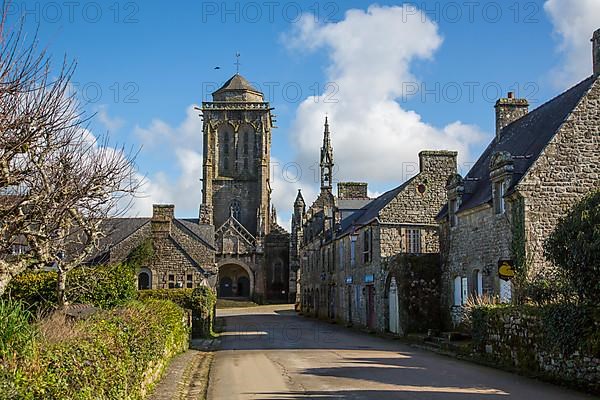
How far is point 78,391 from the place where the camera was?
7.04 meters

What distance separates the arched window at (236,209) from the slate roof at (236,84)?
14.1 meters

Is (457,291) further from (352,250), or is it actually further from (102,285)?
(102,285)

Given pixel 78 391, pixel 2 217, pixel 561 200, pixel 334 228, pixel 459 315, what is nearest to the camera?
pixel 78 391

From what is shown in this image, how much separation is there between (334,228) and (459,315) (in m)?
18.2

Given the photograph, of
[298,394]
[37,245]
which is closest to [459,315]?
[298,394]

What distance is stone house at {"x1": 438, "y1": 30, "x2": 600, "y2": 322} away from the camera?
22.3 meters

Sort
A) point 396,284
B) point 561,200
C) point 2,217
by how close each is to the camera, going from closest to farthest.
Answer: point 2,217, point 561,200, point 396,284

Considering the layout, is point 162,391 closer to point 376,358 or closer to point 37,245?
point 37,245

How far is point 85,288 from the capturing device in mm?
19000

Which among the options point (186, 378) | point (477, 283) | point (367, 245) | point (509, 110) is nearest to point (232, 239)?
point (367, 245)

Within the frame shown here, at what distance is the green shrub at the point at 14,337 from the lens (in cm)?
691

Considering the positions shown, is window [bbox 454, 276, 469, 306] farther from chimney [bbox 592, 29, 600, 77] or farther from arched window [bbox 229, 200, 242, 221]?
arched window [bbox 229, 200, 242, 221]

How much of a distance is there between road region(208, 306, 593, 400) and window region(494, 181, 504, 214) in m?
5.46

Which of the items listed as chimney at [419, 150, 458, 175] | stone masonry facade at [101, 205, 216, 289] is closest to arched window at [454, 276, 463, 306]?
chimney at [419, 150, 458, 175]
